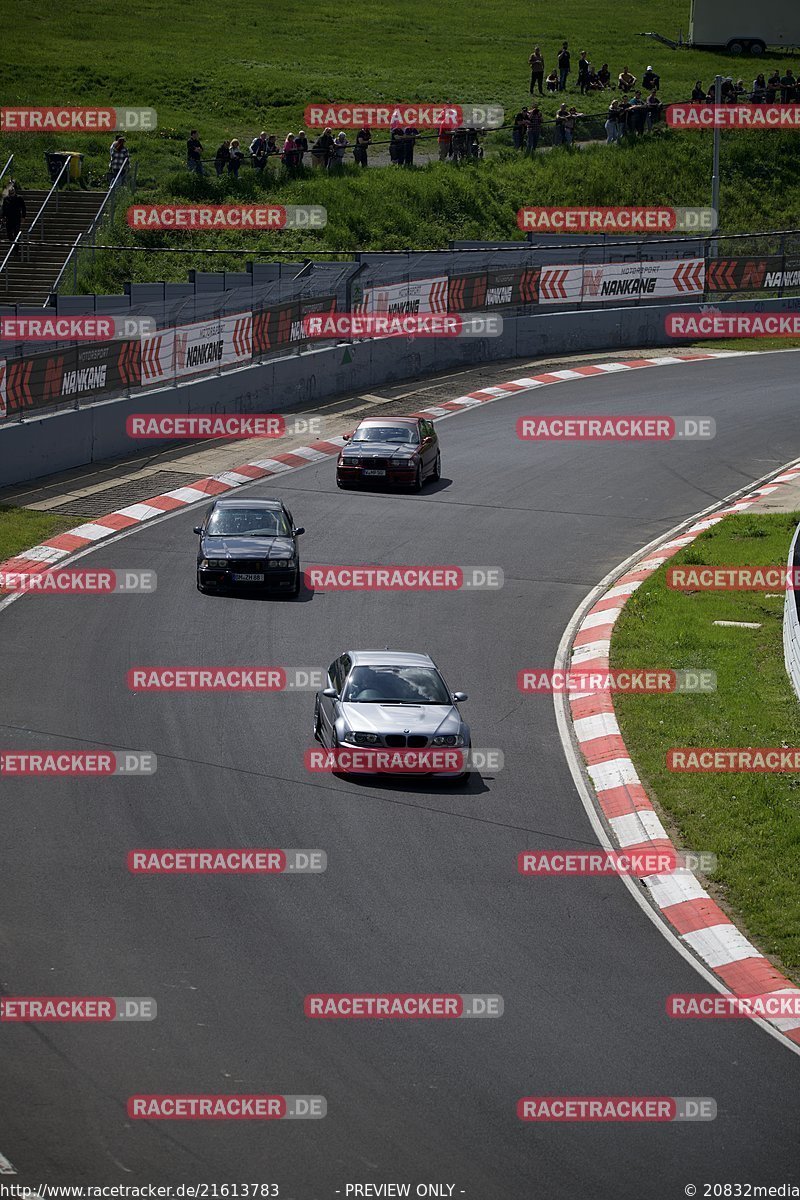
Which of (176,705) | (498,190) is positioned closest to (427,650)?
(176,705)

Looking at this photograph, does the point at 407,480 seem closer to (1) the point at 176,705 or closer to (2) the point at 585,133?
(1) the point at 176,705

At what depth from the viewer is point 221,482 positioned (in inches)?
1147

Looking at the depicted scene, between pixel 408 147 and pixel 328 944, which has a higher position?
pixel 408 147

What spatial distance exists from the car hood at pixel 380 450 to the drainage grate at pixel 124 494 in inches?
128

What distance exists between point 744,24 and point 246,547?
67371 millimetres

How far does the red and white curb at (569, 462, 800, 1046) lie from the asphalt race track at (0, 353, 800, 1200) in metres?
0.34
